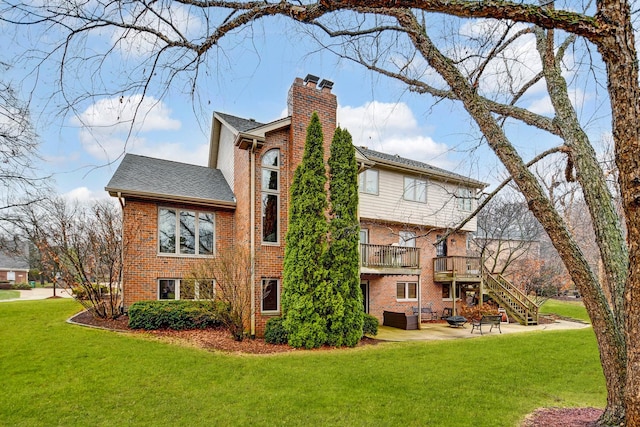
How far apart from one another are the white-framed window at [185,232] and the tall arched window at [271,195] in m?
2.68

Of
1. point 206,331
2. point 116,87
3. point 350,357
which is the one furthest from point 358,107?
point 206,331

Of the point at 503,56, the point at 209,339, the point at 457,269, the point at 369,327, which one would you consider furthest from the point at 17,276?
the point at 503,56

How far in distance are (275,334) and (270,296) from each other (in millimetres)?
1621

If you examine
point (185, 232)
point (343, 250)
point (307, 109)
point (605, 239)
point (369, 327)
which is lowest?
point (369, 327)

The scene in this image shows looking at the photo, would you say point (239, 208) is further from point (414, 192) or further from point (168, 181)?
point (414, 192)

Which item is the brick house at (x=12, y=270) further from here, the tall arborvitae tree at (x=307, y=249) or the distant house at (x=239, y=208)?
the tall arborvitae tree at (x=307, y=249)

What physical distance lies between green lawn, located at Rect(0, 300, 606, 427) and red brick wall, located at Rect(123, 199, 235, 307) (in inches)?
79.3

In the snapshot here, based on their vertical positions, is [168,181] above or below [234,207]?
above

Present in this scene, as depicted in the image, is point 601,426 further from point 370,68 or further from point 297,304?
point 297,304

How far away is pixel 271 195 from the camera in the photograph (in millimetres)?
12266

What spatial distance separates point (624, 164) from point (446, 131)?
2774 mm

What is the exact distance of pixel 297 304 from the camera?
10.5 meters

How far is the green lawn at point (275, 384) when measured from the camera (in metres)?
5.22

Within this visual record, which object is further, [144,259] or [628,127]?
[144,259]
